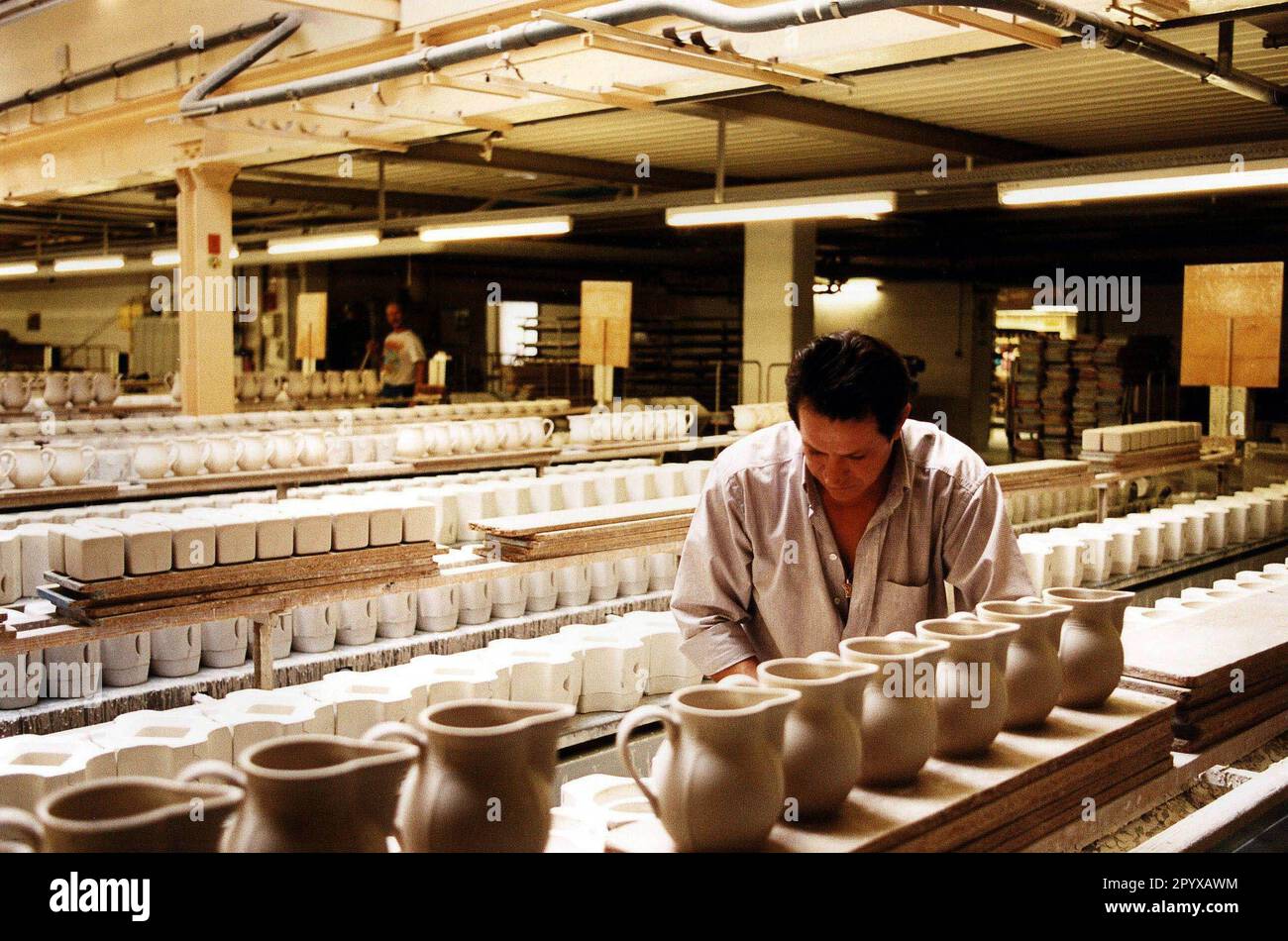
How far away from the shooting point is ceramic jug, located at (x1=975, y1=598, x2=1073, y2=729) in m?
1.94

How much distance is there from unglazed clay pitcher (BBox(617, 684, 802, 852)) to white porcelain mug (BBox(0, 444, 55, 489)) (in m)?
4.86

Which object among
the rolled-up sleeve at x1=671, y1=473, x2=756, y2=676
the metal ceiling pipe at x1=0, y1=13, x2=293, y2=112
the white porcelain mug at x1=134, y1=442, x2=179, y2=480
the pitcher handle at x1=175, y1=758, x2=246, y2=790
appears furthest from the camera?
the metal ceiling pipe at x1=0, y1=13, x2=293, y2=112

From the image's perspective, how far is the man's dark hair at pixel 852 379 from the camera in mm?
2258

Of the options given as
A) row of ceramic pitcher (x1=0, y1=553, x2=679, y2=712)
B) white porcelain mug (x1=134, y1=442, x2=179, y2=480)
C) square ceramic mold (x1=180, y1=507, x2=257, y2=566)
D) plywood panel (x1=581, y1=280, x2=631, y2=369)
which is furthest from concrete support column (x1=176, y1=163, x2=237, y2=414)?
square ceramic mold (x1=180, y1=507, x2=257, y2=566)

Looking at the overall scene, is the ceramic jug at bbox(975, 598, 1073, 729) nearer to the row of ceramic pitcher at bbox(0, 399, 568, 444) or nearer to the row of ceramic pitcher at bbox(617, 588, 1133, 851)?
the row of ceramic pitcher at bbox(617, 588, 1133, 851)

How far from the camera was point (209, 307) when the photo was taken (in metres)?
9.68

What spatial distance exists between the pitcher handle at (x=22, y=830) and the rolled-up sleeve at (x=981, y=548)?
1.77 meters

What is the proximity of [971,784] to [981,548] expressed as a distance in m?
0.87

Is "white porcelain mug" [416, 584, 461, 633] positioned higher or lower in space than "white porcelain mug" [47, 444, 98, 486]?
lower

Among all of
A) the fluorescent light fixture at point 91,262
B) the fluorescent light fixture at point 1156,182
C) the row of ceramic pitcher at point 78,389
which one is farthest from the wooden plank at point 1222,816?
the fluorescent light fixture at point 91,262

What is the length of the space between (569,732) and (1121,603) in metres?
2.25

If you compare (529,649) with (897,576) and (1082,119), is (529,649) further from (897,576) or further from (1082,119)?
(1082,119)

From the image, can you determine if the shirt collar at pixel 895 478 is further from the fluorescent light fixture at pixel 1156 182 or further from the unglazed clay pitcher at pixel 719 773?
the fluorescent light fixture at pixel 1156 182
